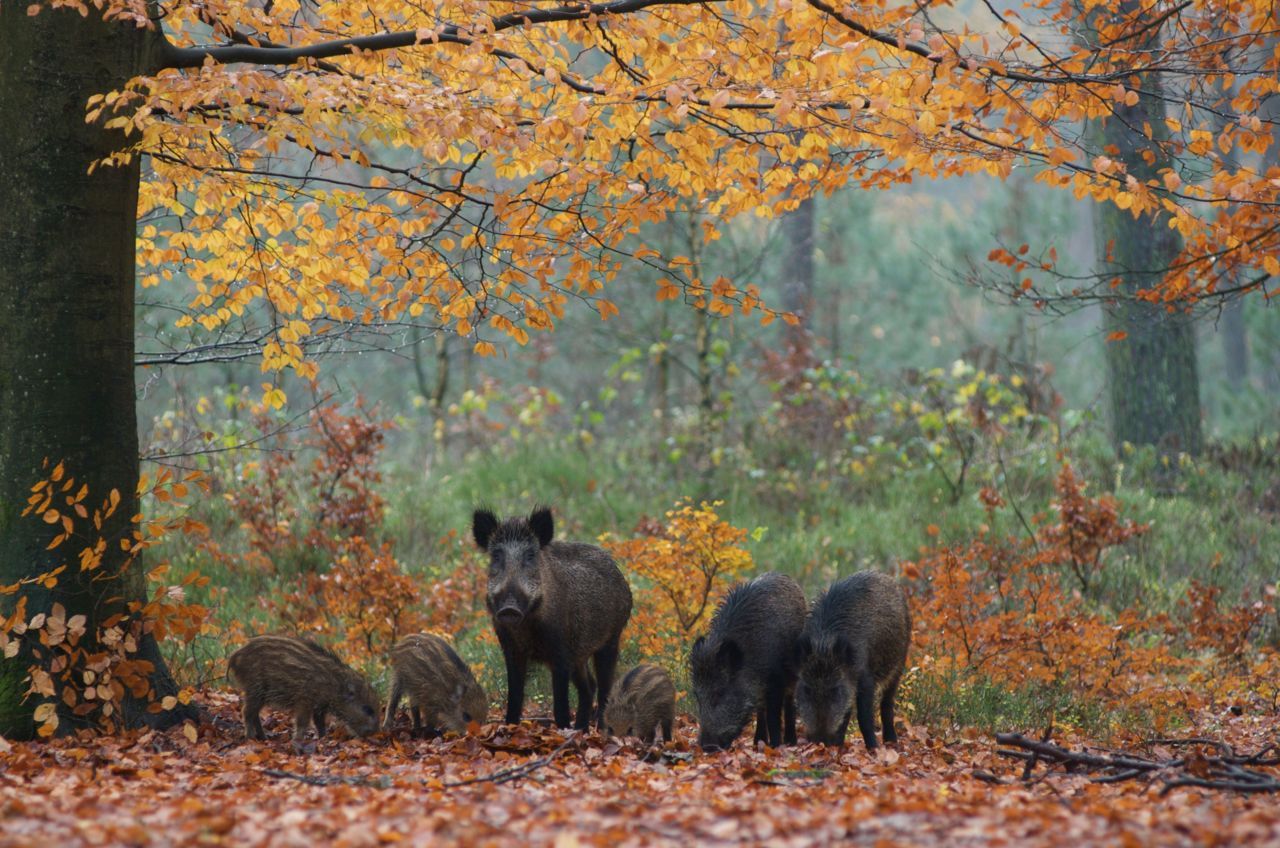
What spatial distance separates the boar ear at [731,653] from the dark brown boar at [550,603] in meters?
0.96

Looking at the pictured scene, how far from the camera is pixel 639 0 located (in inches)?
281

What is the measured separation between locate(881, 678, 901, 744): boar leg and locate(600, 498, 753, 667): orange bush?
5.77ft

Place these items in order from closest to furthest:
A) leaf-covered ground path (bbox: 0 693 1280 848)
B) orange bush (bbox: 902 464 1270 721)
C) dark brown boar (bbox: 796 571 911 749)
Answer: leaf-covered ground path (bbox: 0 693 1280 848), dark brown boar (bbox: 796 571 911 749), orange bush (bbox: 902 464 1270 721)

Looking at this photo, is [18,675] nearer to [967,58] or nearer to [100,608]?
[100,608]

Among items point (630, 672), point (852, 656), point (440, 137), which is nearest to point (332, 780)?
point (630, 672)

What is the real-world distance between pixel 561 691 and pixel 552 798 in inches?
90.7

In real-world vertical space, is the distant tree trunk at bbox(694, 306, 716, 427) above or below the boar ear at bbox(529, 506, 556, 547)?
above

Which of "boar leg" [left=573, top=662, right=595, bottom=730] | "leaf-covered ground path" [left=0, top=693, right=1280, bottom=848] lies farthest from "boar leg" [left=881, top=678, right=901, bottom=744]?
"boar leg" [left=573, top=662, right=595, bottom=730]

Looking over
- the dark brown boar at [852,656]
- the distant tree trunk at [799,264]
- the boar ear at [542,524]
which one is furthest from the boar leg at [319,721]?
the distant tree trunk at [799,264]

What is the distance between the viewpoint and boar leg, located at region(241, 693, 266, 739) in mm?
7258

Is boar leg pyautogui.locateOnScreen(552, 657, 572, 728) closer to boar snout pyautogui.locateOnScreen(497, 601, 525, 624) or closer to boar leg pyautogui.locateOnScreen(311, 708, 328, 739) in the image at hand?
boar snout pyautogui.locateOnScreen(497, 601, 525, 624)

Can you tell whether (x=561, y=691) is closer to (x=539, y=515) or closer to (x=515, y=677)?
(x=515, y=677)

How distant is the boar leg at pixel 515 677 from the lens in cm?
739

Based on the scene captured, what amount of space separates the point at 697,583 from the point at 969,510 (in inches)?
203
